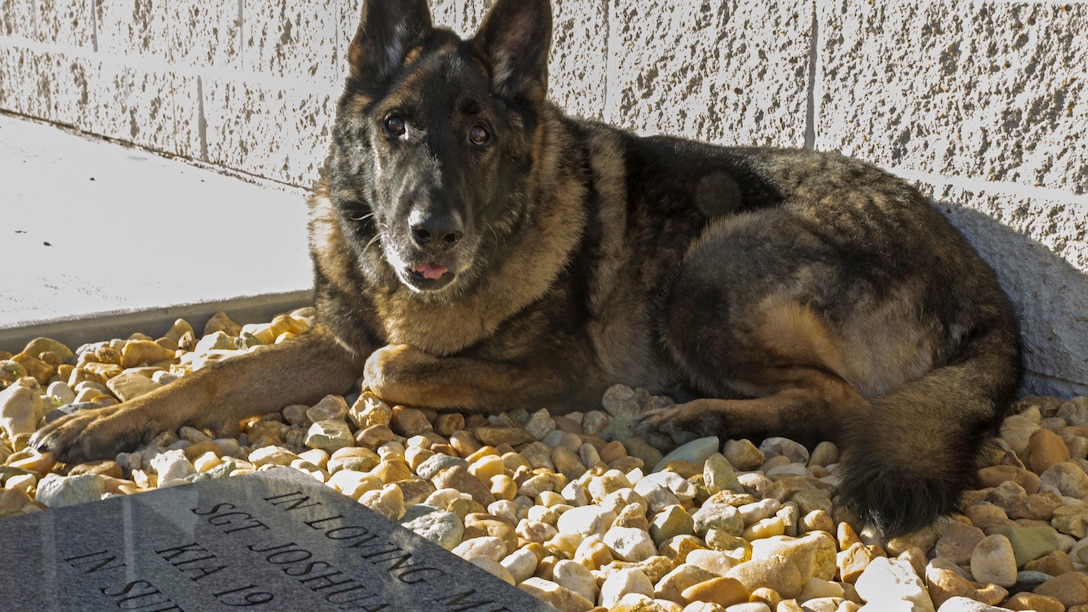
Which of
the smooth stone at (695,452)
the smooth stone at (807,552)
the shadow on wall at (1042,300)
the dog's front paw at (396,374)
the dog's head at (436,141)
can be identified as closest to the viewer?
the smooth stone at (807,552)

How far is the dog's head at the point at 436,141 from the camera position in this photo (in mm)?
3381

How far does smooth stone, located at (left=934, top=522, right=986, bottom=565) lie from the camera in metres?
2.66

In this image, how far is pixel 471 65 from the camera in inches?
141

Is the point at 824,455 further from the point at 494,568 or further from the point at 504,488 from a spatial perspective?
the point at 494,568

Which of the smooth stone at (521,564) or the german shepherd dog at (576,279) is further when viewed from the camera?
the german shepherd dog at (576,279)

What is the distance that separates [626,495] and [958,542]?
0.85 m

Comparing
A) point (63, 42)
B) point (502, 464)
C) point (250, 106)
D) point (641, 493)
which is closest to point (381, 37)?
point (502, 464)

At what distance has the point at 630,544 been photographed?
267 cm

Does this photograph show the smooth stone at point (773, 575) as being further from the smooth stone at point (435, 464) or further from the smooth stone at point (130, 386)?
the smooth stone at point (130, 386)

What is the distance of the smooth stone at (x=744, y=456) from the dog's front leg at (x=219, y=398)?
1.41 meters

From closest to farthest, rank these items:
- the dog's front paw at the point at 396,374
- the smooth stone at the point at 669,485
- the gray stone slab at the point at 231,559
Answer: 1. the gray stone slab at the point at 231,559
2. the smooth stone at the point at 669,485
3. the dog's front paw at the point at 396,374

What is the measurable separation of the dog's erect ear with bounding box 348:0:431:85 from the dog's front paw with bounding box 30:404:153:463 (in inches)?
53.3

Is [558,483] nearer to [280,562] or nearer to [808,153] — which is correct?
[280,562]

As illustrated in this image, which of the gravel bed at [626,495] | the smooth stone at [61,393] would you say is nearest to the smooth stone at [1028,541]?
the gravel bed at [626,495]
